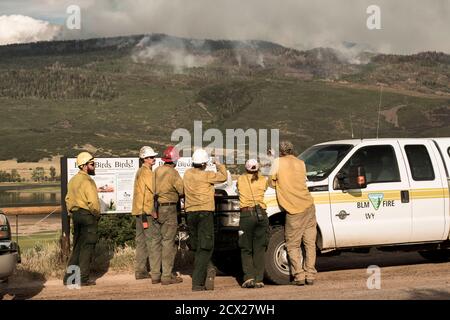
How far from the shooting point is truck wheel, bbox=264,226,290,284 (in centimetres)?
1117

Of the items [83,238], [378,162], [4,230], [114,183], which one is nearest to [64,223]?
[114,183]

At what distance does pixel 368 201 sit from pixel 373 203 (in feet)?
0.30

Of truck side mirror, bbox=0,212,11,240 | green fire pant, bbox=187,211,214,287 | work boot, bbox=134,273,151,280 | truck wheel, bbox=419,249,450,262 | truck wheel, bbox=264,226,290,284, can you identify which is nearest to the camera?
truck side mirror, bbox=0,212,11,240

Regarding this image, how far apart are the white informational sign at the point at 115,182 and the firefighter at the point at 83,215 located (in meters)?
1.83

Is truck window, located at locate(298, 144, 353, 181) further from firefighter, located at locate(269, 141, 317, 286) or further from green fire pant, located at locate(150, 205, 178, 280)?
green fire pant, located at locate(150, 205, 178, 280)

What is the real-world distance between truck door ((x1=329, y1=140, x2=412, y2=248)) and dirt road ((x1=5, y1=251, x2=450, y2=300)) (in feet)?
2.10

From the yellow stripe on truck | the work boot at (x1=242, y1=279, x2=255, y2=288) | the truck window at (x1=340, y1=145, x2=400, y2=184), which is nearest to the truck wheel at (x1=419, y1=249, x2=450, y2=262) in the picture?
the yellow stripe on truck

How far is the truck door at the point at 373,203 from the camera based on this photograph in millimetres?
11477

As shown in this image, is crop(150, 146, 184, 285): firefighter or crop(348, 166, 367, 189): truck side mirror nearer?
crop(348, 166, 367, 189): truck side mirror

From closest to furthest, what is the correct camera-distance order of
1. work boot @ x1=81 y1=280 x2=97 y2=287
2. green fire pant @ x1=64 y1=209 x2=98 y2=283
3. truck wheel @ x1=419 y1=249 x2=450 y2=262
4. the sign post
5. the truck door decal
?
1. the truck door decal
2. green fire pant @ x1=64 y1=209 x2=98 y2=283
3. work boot @ x1=81 y1=280 x2=97 y2=287
4. the sign post
5. truck wheel @ x1=419 y1=249 x2=450 y2=262

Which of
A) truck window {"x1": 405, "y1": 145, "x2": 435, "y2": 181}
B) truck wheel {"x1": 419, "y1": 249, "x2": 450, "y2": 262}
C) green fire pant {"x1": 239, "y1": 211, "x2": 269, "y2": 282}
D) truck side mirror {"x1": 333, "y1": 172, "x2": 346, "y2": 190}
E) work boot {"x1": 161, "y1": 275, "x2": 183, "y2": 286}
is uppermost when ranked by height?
truck window {"x1": 405, "y1": 145, "x2": 435, "y2": 181}

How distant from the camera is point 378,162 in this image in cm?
1194

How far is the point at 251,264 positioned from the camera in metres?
11.0
